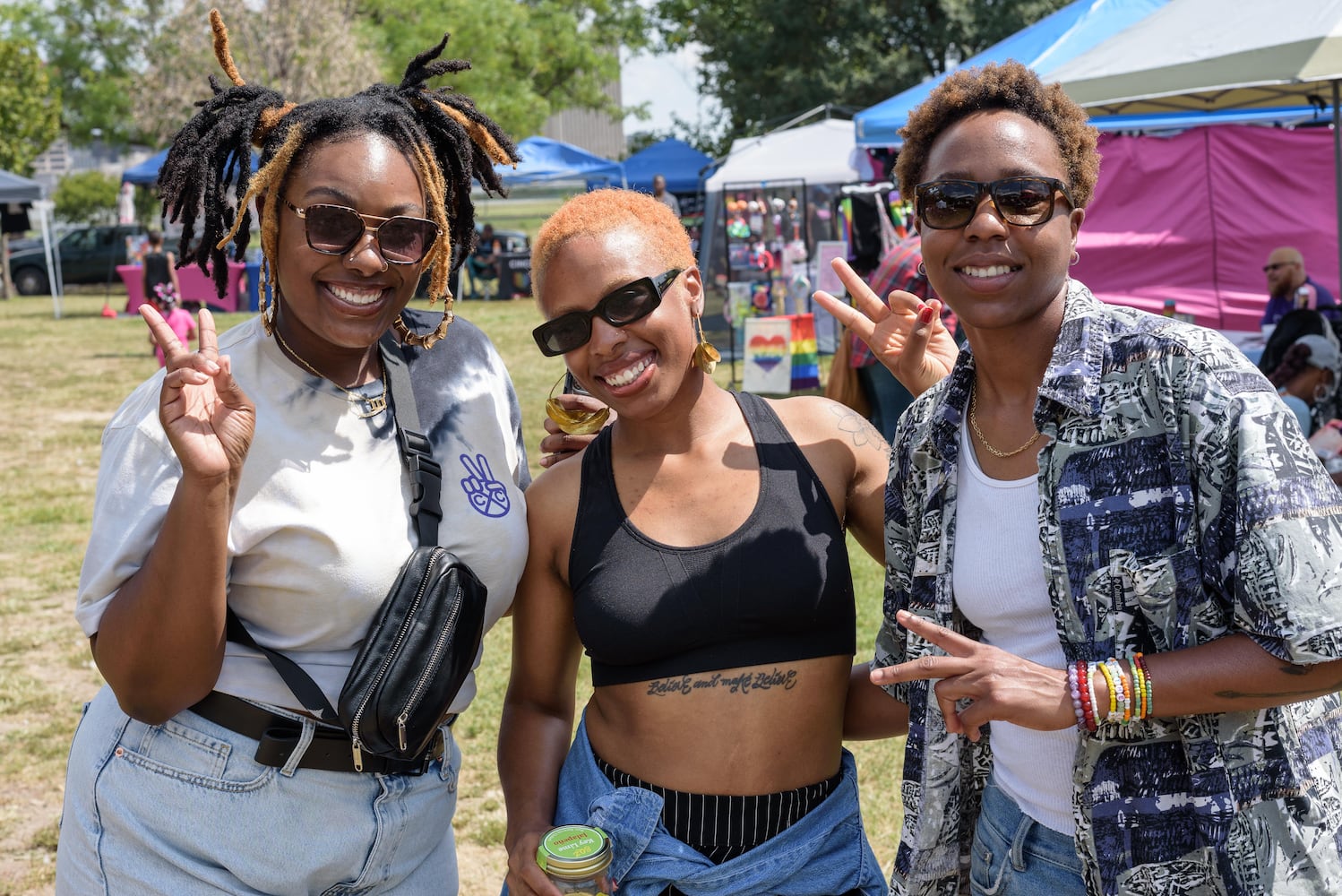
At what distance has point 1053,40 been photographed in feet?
35.0

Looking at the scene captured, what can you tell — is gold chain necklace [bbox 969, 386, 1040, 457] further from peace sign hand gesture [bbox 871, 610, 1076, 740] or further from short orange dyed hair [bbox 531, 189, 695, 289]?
short orange dyed hair [bbox 531, 189, 695, 289]

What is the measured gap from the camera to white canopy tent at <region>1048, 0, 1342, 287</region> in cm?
598

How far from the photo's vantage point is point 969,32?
97.2 feet

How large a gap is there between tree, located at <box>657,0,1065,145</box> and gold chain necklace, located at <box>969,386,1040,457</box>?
29086 millimetres

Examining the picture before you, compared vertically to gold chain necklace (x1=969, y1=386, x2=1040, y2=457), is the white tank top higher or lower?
lower

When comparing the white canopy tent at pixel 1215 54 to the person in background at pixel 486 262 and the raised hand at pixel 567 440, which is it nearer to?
the raised hand at pixel 567 440

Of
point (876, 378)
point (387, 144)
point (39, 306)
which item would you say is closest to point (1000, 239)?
point (387, 144)

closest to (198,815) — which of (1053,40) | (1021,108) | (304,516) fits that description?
(304,516)

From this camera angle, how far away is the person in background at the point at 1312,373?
6.73 meters

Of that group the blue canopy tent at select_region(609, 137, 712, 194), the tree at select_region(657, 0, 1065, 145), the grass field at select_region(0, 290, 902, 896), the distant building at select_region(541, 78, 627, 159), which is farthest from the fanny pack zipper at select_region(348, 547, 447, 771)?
the distant building at select_region(541, 78, 627, 159)

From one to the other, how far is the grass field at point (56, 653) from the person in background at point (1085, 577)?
7.80 feet

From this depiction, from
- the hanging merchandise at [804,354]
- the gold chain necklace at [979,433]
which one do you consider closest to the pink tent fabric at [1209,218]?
the hanging merchandise at [804,354]

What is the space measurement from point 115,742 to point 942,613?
150 centimetres

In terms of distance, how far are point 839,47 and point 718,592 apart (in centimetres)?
3155
